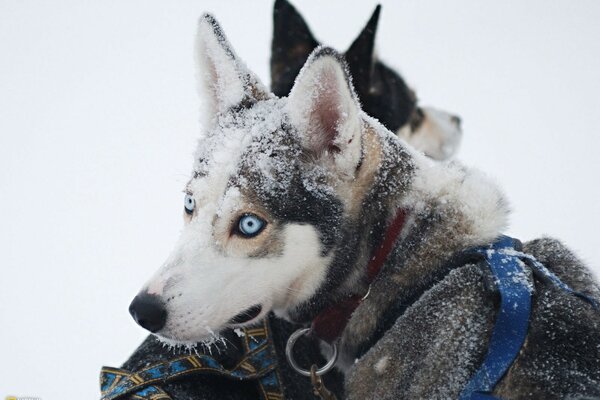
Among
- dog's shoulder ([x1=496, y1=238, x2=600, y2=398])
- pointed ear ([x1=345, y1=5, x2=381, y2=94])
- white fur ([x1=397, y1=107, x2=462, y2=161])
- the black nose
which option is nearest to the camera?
dog's shoulder ([x1=496, y1=238, x2=600, y2=398])

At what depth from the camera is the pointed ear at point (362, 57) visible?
4363 millimetres

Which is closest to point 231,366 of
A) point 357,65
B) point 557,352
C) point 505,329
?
point 505,329

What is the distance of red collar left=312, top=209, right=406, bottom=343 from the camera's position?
7.57 feet

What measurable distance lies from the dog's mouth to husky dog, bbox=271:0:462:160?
2409 millimetres

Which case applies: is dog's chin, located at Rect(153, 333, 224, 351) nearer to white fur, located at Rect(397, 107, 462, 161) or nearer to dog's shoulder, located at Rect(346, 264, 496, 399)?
dog's shoulder, located at Rect(346, 264, 496, 399)

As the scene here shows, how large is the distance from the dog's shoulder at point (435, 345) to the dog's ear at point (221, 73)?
118cm

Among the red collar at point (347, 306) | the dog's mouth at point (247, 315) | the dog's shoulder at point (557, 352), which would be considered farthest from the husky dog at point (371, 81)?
the dog's shoulder at point (557, 352)

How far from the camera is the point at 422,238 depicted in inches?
90.3

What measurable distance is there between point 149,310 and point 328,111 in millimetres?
1018

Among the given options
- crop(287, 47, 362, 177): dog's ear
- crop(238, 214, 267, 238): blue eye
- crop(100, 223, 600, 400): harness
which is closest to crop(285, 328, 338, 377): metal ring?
crop(100, 223, 600, 400): harness

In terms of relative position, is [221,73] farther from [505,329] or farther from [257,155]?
[505,329]

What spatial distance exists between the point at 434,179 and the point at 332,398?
3.18 ft

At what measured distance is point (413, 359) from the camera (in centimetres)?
205

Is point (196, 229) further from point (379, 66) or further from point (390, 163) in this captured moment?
point (379, 66)
